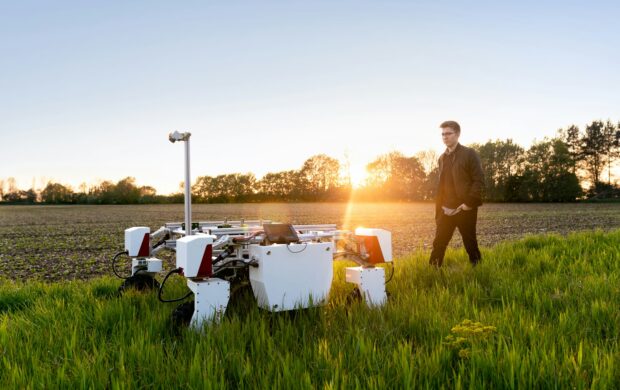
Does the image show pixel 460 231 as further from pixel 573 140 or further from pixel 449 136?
pixel 573 140

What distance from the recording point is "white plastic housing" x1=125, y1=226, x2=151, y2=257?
5.68 m

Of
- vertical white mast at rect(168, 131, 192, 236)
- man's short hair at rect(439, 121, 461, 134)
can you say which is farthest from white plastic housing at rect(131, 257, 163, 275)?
man's short hair at rect(439, 121, 461, 134)

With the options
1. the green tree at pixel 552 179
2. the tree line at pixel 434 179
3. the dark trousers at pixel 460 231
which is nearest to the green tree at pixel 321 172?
the tree line at pixel 434 179

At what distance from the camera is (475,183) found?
6148 mm

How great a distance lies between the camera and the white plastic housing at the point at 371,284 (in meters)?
4.62

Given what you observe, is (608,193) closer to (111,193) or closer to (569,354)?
(569,354)

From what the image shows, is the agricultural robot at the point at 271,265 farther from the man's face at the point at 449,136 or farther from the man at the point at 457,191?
the man's face at the point at 449,136

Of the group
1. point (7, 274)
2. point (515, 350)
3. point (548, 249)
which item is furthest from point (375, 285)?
point (7, 274)

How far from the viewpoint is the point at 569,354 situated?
10.2 ft

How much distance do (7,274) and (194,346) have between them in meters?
7.94

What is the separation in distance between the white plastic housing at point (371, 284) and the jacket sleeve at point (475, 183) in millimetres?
2272

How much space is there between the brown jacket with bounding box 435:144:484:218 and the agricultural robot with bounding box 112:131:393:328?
195cm

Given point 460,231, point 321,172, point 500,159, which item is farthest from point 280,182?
point 460,231

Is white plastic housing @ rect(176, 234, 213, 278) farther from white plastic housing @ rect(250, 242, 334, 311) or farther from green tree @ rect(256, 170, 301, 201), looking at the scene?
green tree @ rect(256, 170, 301, 201)
